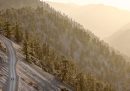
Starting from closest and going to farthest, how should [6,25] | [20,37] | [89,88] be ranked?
[89,88]
[6,25]
[20,37]

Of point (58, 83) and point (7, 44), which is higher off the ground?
point (7, 44)

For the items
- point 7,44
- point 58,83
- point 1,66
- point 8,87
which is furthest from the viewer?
point 7,44

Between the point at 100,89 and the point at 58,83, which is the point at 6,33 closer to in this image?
the point at 58,83

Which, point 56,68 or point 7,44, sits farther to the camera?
point 56,68

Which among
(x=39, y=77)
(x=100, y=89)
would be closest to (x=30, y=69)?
(x=39, y=77)

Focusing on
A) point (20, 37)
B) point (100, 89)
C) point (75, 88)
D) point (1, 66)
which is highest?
point (1, 66)

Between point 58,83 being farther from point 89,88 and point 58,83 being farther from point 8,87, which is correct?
point 8,87

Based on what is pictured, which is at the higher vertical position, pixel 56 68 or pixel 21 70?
pixel 21 70

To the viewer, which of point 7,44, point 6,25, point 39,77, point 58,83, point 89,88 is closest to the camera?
point 39,77

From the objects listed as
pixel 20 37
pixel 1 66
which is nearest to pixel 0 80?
pixel 1 66
